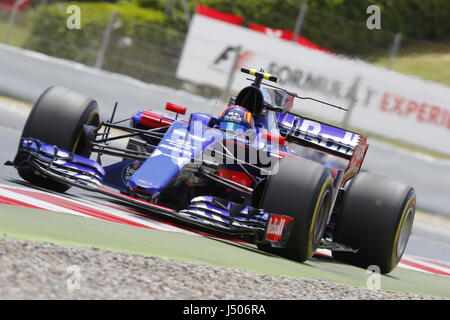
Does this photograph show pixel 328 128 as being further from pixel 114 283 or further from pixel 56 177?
pixel 114 283

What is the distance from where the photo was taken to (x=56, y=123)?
866cm

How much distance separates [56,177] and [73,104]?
919mm

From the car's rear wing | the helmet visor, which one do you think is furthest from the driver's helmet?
the car's rear wing

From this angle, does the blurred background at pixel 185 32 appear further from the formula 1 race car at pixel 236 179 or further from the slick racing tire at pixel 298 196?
the slick racing tire at pixel 298 196

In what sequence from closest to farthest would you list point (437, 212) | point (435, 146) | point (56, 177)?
1. point (56, 177)
2. point (437, 212)
3. point (435, 146)

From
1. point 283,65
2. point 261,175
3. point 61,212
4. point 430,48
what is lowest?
point 61,212

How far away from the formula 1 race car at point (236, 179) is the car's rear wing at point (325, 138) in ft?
0.23

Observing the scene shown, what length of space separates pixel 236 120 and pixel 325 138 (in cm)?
114

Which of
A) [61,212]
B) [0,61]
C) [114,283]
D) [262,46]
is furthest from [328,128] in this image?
[262,46]

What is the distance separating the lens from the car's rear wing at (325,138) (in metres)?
9.54

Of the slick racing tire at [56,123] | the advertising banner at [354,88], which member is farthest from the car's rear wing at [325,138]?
the advertising banner at [354,88]

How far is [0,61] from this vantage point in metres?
17.1

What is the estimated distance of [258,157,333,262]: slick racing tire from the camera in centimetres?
766

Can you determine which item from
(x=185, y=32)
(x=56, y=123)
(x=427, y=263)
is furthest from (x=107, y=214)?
(x=185, y=32)
